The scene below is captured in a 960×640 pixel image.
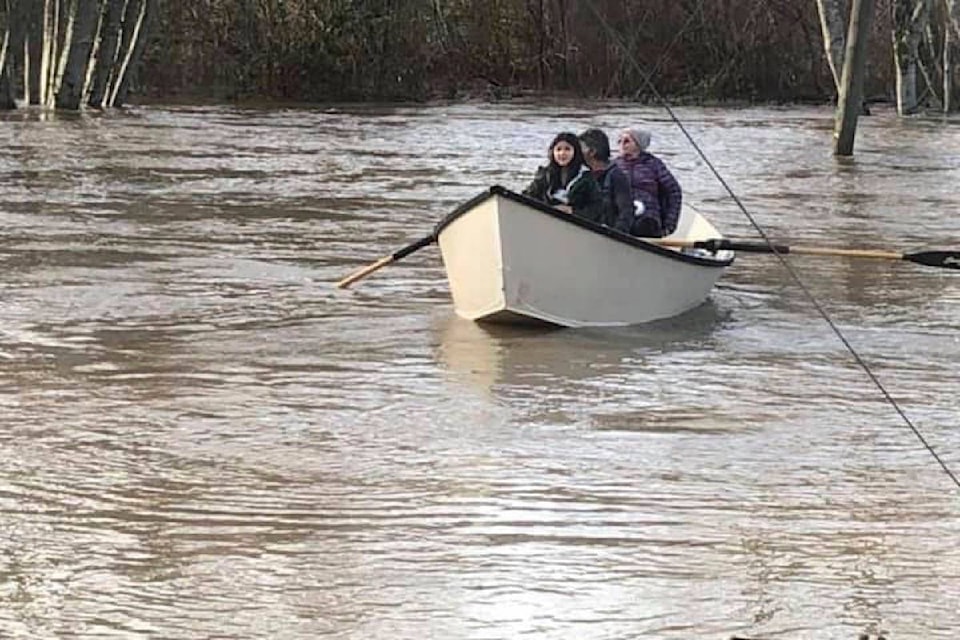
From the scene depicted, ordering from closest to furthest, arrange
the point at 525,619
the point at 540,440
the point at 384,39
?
1. the point at 525,619
2. the point at 540,440
3. the point at 384,39

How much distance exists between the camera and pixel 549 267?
1255 centimetres

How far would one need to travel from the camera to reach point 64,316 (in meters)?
13.1

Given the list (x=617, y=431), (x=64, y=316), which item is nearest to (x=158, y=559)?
(x=617, y=431)

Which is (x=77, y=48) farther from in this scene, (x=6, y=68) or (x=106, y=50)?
(x=106, y=50)

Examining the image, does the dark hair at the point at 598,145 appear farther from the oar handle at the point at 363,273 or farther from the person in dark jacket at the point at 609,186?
the oar handle at the point at 363,273

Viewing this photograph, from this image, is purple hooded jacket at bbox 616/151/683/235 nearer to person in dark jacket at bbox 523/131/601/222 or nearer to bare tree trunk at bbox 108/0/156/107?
person in dark jacket at bbox 523/131/601/222

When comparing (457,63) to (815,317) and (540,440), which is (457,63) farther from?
(540,440)

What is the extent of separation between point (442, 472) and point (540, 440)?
34.8 inches

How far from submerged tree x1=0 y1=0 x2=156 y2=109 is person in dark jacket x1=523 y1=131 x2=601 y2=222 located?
952 inches

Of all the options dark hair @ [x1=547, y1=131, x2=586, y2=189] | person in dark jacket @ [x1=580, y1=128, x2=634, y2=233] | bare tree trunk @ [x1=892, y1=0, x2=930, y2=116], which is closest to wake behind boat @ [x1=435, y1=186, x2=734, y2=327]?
person in dark jacket @ [x1=580, y1=128, x2=634, y2=233]

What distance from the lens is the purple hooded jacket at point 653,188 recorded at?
46.6 ft

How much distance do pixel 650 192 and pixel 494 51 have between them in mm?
37453

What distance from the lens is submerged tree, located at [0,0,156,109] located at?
3716 cm

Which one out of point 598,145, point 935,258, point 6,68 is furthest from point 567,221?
point 6,68
